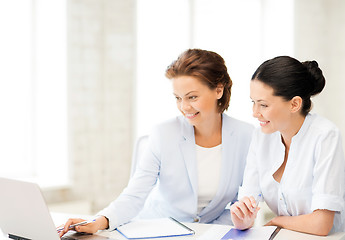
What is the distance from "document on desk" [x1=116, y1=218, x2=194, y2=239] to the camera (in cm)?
170

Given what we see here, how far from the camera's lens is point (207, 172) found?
2203 millimetres

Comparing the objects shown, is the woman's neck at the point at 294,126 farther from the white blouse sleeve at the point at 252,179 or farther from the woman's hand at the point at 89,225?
the woman's hand at the point at 89,225

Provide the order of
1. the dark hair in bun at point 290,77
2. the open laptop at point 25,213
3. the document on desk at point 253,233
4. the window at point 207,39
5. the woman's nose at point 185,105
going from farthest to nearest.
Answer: the window at point 207,39
the woman's nose at point 185,105
the dark hair in bun at point 290,77
the document on desk at point 253,233
the open laptop at point 25,213

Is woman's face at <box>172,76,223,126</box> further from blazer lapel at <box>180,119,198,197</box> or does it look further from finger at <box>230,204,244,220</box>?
finger at <box>230,204,244,220</box>

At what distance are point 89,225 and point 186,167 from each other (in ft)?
2.00

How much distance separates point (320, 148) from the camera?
176cm

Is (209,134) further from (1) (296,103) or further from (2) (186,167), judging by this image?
(1) (296,103)

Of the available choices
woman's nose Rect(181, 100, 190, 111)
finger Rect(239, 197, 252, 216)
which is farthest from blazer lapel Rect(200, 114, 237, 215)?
finger Rect(239, 197, 252, 216)

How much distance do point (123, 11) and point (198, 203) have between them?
198 centimetres

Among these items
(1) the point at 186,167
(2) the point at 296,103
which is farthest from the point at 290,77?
(1) the point at 186,167

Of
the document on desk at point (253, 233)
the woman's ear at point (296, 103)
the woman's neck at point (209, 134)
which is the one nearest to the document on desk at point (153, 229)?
the document on desk at point (253, 233)

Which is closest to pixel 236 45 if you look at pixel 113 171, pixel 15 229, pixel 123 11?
pixel 123 11

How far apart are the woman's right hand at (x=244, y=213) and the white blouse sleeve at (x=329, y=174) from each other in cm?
23

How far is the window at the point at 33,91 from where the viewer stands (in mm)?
3393
